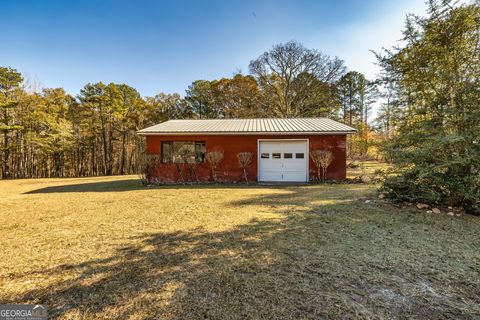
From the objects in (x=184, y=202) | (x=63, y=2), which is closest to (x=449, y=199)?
(x=184, y=202)

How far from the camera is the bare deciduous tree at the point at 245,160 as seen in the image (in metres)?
11.1

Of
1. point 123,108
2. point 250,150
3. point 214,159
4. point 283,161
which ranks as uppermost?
point 123,108

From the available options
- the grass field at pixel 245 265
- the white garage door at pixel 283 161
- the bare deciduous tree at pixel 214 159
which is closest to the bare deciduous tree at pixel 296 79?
the white garage door at pixel 283 161

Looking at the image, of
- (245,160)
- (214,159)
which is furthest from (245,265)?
(214,159)

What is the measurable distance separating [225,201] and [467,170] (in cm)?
608

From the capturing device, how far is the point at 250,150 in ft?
37.6

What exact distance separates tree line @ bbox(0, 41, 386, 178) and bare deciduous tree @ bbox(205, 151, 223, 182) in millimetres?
9120

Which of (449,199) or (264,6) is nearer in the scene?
(449,199)

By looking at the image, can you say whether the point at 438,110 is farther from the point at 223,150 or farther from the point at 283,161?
the point at 223,150

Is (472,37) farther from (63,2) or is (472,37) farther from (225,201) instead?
(63,2)

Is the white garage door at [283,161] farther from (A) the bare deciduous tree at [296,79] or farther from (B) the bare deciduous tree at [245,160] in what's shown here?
(A) the bare deciduous tree at [296,79]

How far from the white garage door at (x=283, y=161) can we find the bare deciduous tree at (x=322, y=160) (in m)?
0.56

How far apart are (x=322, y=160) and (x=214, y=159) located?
5391 millimetres

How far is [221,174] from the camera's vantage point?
1152cm
